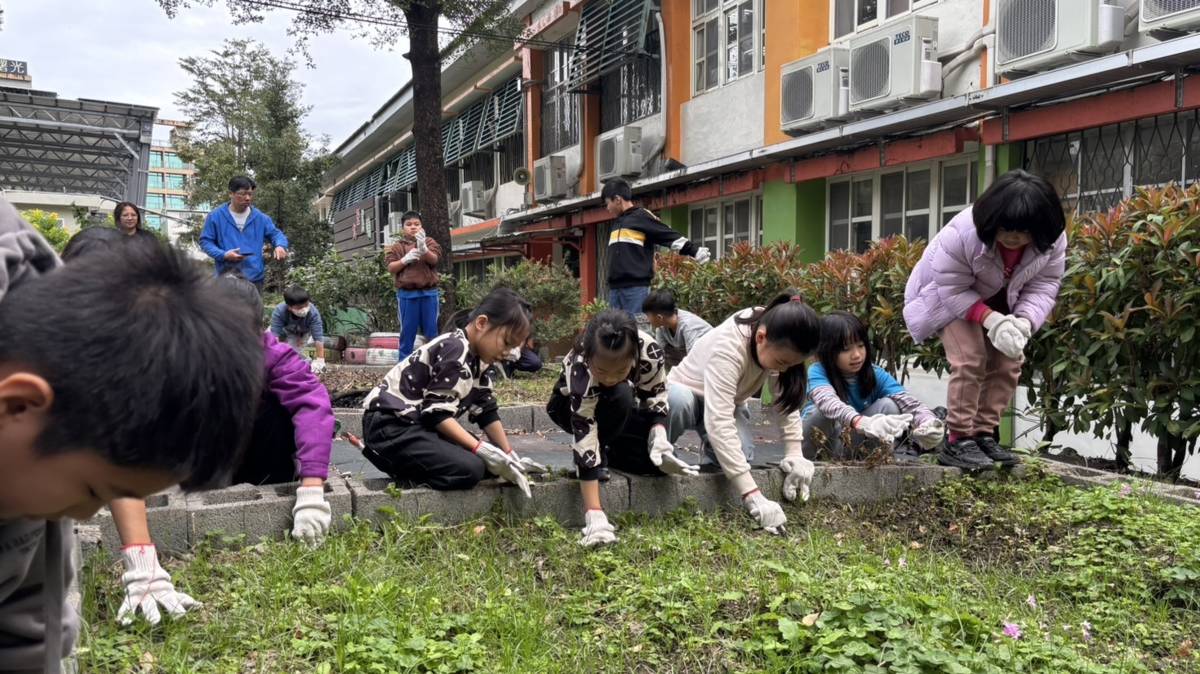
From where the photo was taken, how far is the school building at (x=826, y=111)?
676 cm

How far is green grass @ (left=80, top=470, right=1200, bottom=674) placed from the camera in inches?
92.2

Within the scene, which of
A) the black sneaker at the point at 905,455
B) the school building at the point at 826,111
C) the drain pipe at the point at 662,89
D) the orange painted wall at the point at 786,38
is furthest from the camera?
the drain pipe at the point at 662,89

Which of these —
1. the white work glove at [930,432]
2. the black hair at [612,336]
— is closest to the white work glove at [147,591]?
the black hair at [612,336]

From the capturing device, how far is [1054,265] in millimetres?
4344

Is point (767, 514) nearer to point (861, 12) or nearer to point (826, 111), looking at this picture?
point (826, 111)

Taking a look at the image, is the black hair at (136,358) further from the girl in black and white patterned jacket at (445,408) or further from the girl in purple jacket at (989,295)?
the girl in purple jacket at (989,295)

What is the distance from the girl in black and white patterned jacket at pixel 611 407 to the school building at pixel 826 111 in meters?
4.53

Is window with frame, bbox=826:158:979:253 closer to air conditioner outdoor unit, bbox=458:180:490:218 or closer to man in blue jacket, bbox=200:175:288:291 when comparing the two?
man in blue jacket, bbox=200:175:288:291

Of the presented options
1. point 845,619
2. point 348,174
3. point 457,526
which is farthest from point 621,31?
point 348,174

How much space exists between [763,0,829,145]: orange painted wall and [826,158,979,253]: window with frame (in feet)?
3.70

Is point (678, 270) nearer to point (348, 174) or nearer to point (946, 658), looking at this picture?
point (946, 658)

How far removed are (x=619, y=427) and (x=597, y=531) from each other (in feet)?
2.16

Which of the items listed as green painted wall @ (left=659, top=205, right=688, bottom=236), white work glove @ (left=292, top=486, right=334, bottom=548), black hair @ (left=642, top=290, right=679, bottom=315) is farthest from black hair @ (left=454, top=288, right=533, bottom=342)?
green painted wall @ (left=659, top=205, right=688, bottom=236)

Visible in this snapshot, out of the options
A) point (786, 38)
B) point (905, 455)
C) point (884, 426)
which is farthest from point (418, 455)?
point (786, 38)
